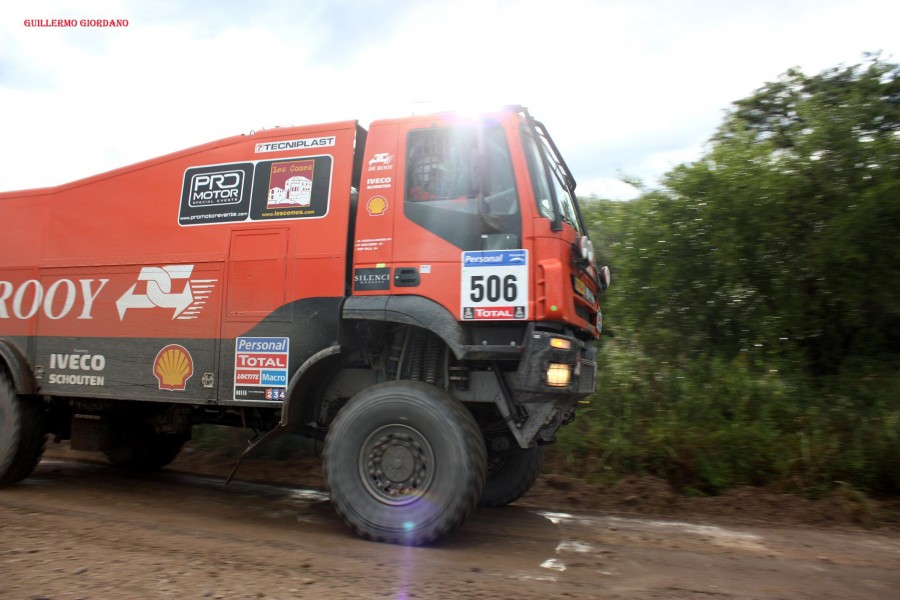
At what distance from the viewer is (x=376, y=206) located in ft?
16.5

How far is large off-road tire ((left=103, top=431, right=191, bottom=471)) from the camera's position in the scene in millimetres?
7609

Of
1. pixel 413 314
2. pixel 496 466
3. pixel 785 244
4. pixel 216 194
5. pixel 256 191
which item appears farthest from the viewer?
pixel 785 244

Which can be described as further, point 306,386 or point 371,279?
point 306,386

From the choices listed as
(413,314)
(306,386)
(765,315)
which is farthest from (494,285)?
(765,315)

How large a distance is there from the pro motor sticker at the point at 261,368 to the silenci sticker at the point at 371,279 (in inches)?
28.6

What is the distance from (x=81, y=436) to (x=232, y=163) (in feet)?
Result: 10.2

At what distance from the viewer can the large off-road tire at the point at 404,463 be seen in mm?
4449

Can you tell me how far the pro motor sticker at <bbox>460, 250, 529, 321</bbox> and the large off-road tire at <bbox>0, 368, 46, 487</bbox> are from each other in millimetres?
4338

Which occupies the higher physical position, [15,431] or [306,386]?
[306,386]

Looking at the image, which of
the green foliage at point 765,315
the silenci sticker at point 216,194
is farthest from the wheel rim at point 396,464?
the green foliage at point 765,315

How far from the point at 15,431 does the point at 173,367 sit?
1.86 m

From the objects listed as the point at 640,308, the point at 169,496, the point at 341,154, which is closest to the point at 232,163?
the point at 341,154

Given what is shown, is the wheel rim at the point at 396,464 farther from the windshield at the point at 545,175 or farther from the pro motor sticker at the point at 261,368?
the windshield at the point at 545,175

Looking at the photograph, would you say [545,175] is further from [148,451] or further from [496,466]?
[148,451]
